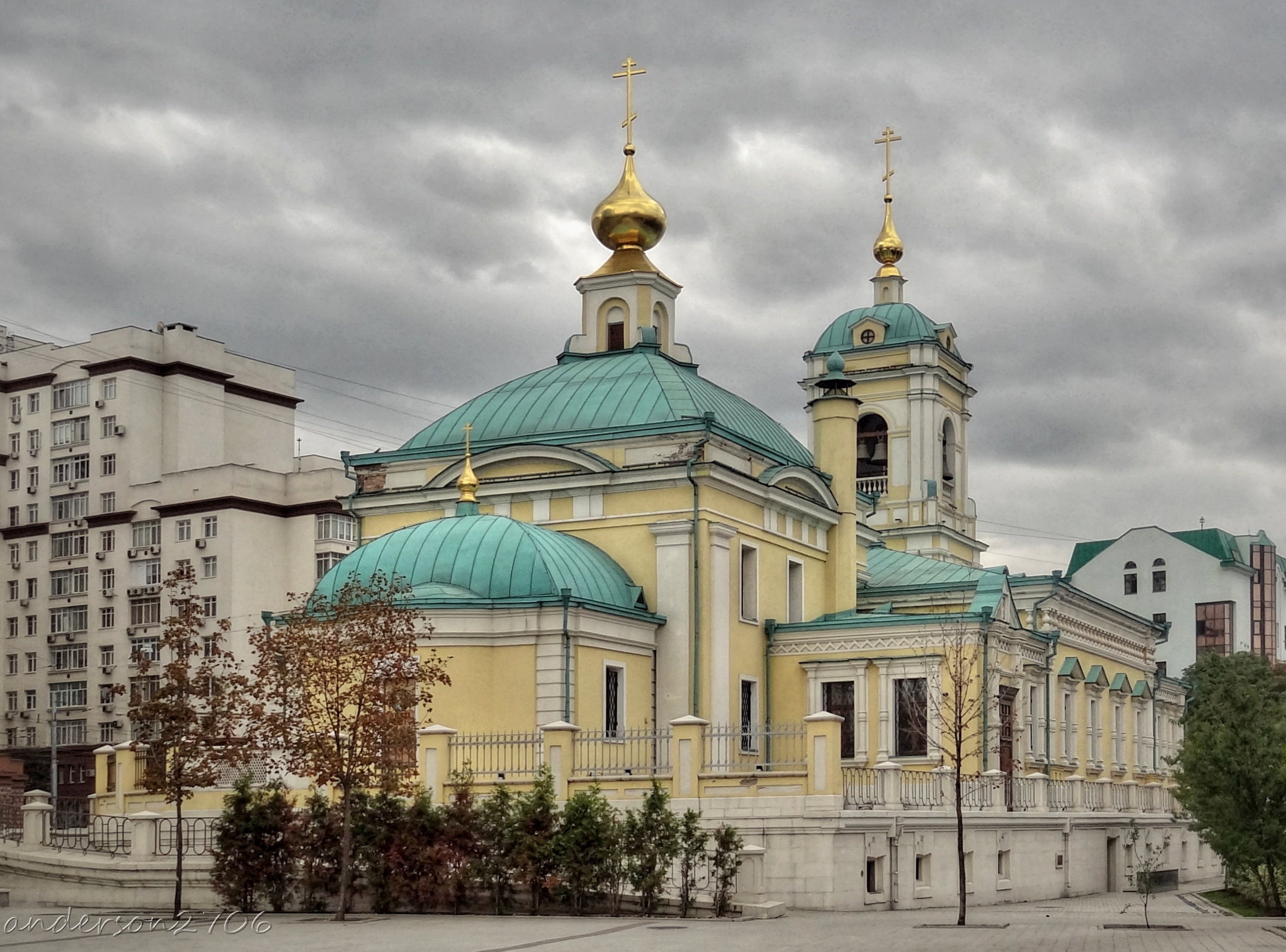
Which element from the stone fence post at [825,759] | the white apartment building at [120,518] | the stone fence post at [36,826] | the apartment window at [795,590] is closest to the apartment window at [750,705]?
the apartment window at [795,590]

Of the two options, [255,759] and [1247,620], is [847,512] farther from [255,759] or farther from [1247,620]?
[1247,620]

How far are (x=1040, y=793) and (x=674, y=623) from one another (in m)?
7.46

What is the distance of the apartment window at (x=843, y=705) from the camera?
114ft

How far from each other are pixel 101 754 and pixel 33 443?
142ft

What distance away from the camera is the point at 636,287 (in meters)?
40.0

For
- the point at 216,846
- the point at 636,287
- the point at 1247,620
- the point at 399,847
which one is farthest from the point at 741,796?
the point at 1247,620

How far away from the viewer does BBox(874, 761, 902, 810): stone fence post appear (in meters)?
26.0

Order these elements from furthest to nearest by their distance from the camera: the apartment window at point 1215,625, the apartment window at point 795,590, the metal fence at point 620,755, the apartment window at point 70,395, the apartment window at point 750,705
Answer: the apartment window at point 1215,625, the apartment window at point 70,395, the apartment window at point 795,590, the apartment window at point 750,705, the metal fence at point 620,755

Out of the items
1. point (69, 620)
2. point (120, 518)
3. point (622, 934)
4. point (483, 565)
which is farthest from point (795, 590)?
point (69, 620)

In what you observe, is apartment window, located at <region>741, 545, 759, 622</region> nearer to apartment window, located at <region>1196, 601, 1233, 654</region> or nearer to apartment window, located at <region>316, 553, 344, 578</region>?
apartment window, located at <region>316, 553, 344, 578</region>

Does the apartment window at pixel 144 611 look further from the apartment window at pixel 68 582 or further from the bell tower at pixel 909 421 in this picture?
the bell tower at pixel 909 421

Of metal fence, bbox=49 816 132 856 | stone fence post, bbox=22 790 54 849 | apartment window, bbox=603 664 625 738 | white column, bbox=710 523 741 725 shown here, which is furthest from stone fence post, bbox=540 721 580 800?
stone fence post, bbox=22 790 54 849

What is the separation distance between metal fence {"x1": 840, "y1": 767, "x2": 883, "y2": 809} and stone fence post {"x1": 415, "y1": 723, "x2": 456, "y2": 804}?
5.91 m

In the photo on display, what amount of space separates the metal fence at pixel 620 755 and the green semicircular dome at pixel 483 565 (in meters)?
3.20
